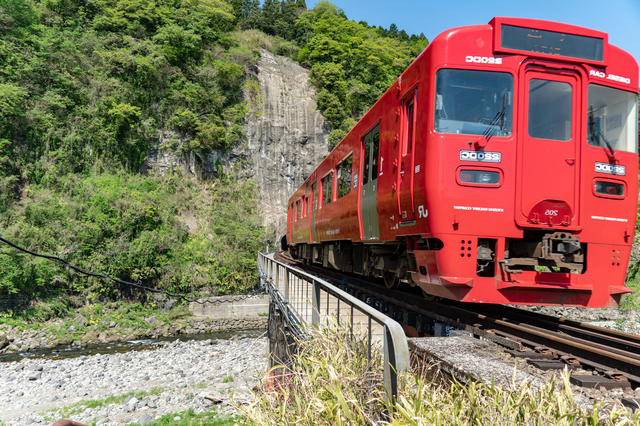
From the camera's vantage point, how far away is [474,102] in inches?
217

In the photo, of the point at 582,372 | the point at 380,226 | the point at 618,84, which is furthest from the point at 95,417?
the point at 618,84

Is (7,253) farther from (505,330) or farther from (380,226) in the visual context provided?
(505,330)

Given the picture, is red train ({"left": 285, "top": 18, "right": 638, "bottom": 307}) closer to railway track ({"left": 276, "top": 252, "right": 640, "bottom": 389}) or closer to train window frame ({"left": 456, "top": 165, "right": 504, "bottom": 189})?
train window frame ({"left": 456, "top": 165, "right": 504, "bottom": 189})

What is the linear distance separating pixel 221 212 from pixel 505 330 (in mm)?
32899

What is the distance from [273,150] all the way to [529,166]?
3699cm

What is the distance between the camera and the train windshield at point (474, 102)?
17.8ft

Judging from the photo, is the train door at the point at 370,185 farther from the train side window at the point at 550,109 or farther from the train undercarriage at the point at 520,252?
the train side window at the point at 550,109

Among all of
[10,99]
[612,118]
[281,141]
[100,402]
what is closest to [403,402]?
[612,118]

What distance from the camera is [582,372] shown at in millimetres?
3812

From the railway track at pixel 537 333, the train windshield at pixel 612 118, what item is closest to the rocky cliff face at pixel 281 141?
the railway track at pixel 537 333

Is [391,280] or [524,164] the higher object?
[524,164]

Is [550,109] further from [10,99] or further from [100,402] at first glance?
[10,99]

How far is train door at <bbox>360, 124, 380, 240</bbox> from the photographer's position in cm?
766

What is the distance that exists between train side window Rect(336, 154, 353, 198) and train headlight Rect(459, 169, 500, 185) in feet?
14.8
